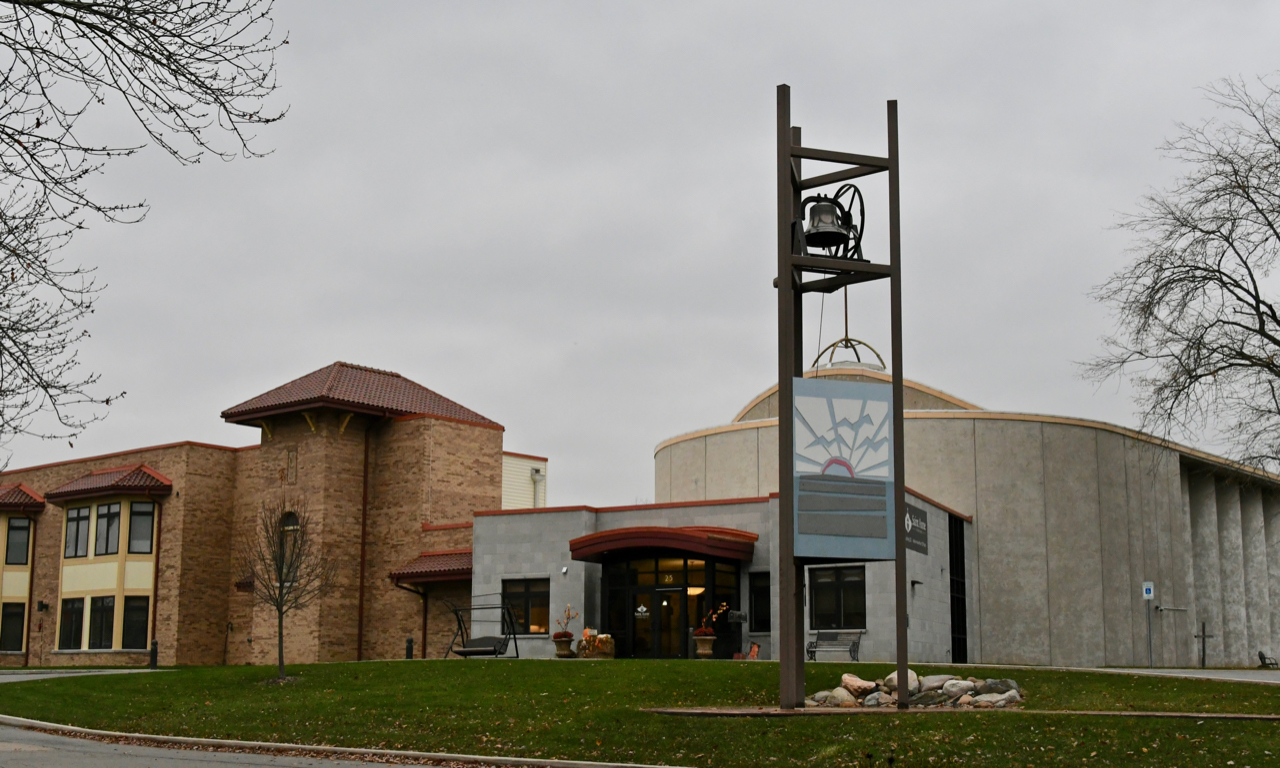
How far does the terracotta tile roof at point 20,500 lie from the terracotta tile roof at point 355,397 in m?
11.1

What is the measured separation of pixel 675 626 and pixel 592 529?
13.0 ft

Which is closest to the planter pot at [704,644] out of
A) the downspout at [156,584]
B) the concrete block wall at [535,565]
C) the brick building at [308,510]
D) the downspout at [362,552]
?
the concrete block wall at [535,565]

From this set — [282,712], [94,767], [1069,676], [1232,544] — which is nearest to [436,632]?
[282,712]

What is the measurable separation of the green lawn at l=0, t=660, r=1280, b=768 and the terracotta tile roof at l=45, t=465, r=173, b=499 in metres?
14.3

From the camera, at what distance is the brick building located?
38062 millimetres

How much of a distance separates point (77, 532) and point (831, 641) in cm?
2715

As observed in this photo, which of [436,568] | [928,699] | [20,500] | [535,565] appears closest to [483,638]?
[535,565]

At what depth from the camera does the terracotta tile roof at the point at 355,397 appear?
128 ft

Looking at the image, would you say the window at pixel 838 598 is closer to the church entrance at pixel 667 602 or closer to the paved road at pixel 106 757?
the church entrance at pixel 667 602

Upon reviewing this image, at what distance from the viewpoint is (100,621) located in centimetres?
4200

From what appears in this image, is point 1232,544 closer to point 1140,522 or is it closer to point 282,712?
point 1140,522

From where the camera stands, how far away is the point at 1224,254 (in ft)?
75.8

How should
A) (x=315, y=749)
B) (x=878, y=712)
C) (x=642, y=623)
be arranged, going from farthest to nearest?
(x=642, y=623)
(x=878, y=712)
(x=315, y=749)

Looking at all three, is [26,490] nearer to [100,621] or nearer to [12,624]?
[12,624]
